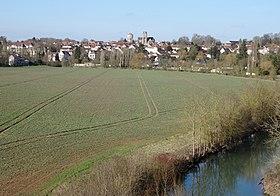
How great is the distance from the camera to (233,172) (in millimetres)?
30234

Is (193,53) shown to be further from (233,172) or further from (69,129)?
(233,172)

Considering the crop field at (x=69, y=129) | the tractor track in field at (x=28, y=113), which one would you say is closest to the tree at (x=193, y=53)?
the crop field at (x=69, y=129)

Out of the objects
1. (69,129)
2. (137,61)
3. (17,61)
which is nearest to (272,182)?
(69,129)

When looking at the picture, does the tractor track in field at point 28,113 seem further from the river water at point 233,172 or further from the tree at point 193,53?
the tree at point 193,53

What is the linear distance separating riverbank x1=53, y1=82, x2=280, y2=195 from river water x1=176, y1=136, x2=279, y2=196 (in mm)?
711

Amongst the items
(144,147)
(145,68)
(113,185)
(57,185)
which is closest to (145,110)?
(144,147)

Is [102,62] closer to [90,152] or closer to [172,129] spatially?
[172,129]

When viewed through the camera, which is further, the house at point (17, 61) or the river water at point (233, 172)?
the house at point (17, 61)

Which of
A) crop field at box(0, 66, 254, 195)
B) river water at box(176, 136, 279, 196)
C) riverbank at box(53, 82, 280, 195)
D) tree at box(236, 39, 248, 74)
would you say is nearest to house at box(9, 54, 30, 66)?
tree at box(236, 39, 248, 74)

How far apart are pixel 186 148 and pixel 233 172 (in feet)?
11.6

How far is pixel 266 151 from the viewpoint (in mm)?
35188

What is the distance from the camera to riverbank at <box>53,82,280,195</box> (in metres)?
17.7

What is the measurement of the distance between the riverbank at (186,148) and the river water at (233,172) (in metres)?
0.71

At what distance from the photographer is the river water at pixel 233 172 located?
2588cm
